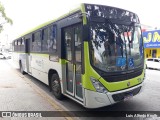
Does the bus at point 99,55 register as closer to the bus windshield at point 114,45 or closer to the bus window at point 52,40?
the bus windshield at point 114,45

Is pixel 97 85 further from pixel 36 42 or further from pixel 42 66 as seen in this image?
pixel 36 42

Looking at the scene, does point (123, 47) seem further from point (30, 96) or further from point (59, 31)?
point (30, 96)

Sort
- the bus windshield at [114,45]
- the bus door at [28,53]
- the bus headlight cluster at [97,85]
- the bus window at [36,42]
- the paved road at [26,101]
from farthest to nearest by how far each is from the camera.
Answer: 1. the bus door at [28,53]
2. the bus window at [36,42]
3. the paved road at [26,101]
4. the bus windshield at [114,45]
5. the bus headlight cluster at [97,85]

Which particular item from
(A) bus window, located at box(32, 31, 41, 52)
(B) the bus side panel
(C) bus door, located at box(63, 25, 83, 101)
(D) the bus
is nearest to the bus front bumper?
(D) the bus

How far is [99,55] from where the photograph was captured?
502 cm

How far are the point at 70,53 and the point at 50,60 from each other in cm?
178

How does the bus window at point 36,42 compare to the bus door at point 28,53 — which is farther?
the bus door at point 28,53

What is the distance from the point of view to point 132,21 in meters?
5.81

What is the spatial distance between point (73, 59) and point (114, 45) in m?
1.29

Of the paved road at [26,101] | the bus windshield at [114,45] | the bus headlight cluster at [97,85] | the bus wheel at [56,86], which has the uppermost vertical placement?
the bus windshield at [114,45]

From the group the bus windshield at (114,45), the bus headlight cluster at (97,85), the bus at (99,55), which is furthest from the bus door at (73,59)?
the bus headlight cluster at (97,85)

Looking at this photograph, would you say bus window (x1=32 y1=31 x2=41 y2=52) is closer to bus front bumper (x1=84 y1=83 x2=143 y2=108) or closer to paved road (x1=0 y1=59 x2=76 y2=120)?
paved road (x1=0 y1=59 x2=76 y2=120)

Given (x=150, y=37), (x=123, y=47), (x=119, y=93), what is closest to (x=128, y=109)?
(x=119, y=93)

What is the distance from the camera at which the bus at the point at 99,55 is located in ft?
16.2
